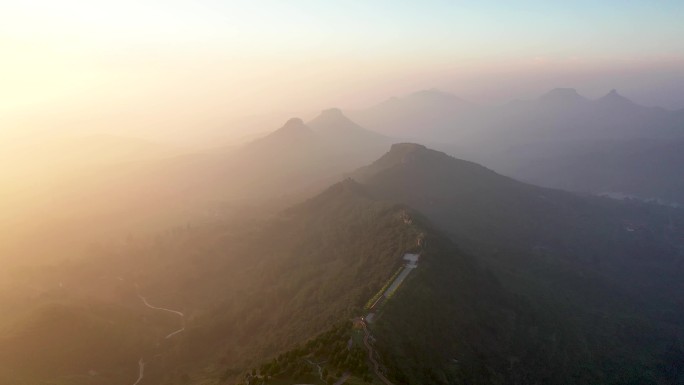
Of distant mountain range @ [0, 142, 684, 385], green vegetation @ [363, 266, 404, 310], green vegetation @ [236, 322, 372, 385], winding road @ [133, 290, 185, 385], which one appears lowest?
winding road @ [133, 290, 185, 385]

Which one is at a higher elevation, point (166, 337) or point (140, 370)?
point (140, 370)

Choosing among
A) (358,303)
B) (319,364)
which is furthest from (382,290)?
(319,364)

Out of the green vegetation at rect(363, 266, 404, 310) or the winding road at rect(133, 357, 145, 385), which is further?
the winding road at rect(133, 357, 145, 385)

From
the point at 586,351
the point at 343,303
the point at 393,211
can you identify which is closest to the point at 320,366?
the point at 343,303

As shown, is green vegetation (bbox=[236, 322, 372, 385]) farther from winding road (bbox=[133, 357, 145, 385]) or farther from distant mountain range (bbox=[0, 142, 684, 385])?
winding road (bbox=[133, 357, 145, 385])

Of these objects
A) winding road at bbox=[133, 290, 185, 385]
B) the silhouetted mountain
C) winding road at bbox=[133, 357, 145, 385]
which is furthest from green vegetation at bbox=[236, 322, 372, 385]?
winding road at bbox=[133, 290, 185, 385]

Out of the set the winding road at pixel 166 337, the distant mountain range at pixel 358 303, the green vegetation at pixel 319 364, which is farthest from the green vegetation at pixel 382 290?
the winding road at pixel 166 337

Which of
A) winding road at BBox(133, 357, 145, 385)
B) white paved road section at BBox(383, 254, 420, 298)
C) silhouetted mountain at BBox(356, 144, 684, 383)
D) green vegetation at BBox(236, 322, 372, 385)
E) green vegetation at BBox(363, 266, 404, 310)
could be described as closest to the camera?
green vegetation at BBox(236, 322, 372, 385)

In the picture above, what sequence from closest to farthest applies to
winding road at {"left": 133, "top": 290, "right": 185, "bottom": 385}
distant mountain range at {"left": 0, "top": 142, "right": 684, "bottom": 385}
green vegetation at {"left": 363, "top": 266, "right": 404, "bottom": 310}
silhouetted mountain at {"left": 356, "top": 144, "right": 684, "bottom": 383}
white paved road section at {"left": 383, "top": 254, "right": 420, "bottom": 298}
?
distant mountain range at {"left": 0, "top": 142, "right": 684, "bottom": 385}
green vegetation at {"left": 363, "top": 266, "right": 404, "bottom": 310}
silhouetted mountain at {"left": 356, "top": 144, "right": 684, "bottom": 383}
white paved road section at {"left": 383, "top": 254, "right": 420, "bottom": 298}
winding road at {"left": 133, "top": 290, "right": 185, "bottom": 385}

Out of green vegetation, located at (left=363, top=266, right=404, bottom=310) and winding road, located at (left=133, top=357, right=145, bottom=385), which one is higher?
green vegetation, located at (left=363, top=266, right=404, bottom=310)

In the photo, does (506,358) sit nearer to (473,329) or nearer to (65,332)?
(473,329)

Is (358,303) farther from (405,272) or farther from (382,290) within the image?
(405,272)
